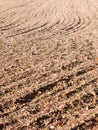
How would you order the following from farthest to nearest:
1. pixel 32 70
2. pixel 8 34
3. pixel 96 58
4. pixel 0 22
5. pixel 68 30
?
pixel 0 22
pixel 68 30
pixel 8 34
pixel 96 58
pixel 32 70

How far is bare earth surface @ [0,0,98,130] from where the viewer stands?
6.43 metres

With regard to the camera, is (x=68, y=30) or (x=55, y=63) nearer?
(x=55, y=63)

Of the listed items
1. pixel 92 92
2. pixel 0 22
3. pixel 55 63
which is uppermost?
pixel 0 22

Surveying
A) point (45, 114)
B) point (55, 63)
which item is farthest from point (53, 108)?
point (55, 63)

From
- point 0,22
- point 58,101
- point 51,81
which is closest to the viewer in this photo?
point 58,101

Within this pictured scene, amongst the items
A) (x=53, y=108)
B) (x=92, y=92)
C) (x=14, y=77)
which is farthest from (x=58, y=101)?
(x=14, y=77)

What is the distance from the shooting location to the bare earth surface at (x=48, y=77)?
6430 millimetres

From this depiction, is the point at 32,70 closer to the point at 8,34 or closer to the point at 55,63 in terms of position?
the point at 55,63

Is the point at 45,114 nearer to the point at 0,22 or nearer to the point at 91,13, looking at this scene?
the point at 0,22

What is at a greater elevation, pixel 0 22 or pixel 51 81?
pixel 0 22

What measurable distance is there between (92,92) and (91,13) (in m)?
12.5

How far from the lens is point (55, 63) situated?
9.40 metres

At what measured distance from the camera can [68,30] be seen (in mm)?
14188

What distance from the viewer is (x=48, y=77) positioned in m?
8.37
